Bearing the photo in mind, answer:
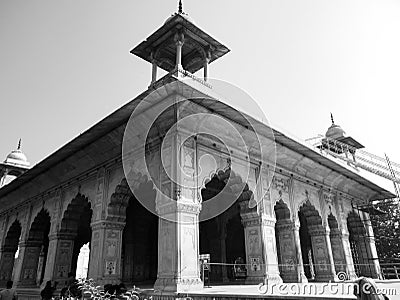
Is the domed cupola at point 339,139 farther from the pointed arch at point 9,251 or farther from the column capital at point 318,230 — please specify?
the pointed arch at point 9,251

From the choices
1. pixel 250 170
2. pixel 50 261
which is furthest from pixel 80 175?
pixel 250 170

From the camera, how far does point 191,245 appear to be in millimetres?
9336

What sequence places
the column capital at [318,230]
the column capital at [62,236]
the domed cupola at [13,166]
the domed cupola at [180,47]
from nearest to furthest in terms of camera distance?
the domed cupola at [180,47], the column capital at [62,236], the column capital at [318,230], the domed cupola at [13,166]

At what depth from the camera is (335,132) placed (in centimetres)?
2138

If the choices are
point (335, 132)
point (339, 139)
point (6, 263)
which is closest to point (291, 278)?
point (339, 139)

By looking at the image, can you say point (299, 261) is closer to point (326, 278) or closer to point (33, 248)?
point (326, 278)

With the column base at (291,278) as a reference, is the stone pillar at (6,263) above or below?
above

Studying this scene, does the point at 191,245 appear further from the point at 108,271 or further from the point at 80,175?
the point at 80,175

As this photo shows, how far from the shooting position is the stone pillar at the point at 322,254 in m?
15.0

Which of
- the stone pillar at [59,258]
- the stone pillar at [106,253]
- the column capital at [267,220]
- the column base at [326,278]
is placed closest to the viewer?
the stone pillar at [106,253]

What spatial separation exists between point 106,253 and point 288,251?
281 inches

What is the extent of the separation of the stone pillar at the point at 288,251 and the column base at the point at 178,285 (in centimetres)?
553

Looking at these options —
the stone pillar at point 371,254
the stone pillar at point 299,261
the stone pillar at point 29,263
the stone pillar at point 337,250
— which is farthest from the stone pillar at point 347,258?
the stone pillar at point 29,263

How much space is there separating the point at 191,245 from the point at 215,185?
6944 mm
